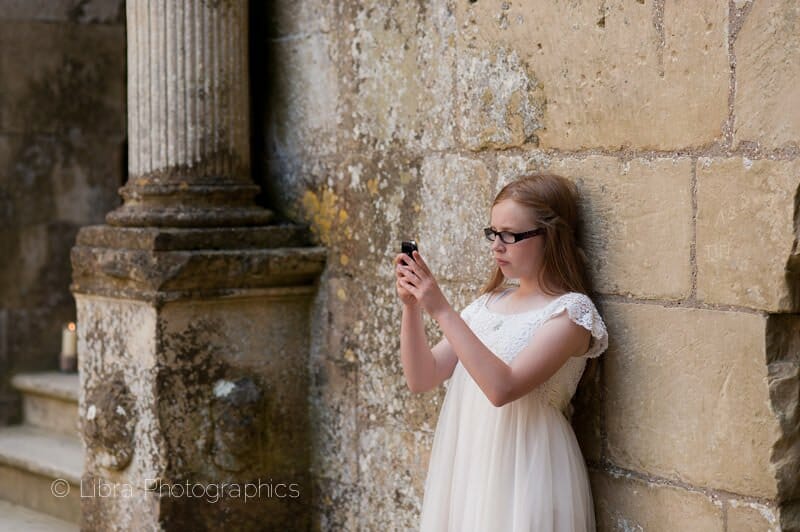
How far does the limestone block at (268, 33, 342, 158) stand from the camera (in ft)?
13.4

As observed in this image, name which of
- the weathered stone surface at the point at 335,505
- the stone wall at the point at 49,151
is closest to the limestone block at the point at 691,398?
the weathered stone surface at the point at 335,505

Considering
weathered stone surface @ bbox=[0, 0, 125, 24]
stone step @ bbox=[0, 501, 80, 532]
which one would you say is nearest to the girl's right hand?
stone step @ bbox=[0, 501, 80, 532]

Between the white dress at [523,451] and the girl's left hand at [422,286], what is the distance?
0.19 metres

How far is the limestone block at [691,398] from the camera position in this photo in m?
2.87

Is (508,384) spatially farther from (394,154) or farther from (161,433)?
(161,433)

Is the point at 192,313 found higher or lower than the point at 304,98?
lower

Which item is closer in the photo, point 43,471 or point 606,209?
point 606,209

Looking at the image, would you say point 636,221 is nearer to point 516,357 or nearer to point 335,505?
point 516,357

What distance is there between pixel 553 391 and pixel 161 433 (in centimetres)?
137

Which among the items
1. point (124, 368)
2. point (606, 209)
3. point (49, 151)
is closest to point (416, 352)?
point (606, 209)

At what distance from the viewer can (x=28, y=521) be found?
4.75 m

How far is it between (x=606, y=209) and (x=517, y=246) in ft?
0.82

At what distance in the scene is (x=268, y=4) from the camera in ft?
14.2

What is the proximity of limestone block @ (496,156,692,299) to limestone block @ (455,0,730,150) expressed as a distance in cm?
6
